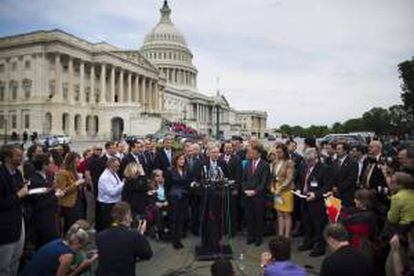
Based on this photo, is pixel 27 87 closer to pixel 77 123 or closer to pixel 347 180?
pixel 77 123

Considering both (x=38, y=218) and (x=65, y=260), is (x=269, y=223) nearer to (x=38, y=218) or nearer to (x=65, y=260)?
(x=38, y=218)

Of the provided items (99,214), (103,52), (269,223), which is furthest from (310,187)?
(103,52)

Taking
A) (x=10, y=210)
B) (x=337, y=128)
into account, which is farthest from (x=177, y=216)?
(x=337, y=128)

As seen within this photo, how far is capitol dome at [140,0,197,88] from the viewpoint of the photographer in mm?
147750

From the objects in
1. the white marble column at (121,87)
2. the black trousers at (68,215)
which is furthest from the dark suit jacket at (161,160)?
the white marble column at (121,87)

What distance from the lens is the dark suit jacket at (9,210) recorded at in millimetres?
6895

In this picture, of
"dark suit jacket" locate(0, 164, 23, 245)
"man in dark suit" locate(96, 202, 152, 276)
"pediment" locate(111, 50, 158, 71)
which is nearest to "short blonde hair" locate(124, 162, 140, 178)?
"dark suit jacket" locate(0, 164, 23, 245)

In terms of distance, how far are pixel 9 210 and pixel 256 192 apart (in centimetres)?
609

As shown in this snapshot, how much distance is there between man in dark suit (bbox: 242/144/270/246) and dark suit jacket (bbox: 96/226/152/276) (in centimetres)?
570

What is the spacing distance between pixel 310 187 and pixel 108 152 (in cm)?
565

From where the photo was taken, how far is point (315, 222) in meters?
11.1

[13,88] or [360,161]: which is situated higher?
[13,88]

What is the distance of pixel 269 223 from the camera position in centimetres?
1343

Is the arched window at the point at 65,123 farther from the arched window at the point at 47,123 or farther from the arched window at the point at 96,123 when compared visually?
the arched window at the point at 96,123
